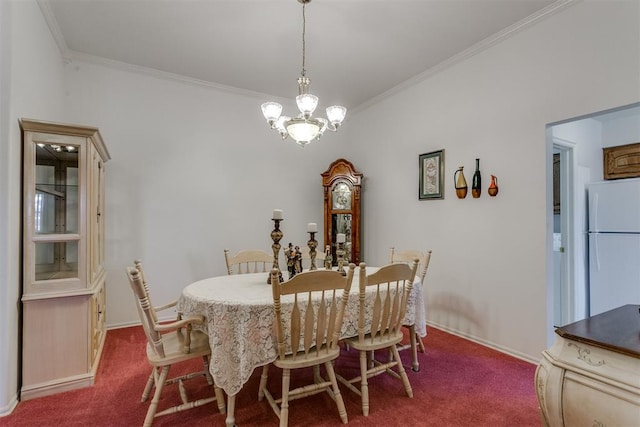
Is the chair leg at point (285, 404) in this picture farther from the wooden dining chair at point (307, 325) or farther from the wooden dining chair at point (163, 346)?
the wooden dining chair at point (163, 346)

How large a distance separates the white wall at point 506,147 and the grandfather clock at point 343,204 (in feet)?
2.23

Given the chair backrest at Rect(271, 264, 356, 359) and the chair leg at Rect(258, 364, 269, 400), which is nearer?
the chair backrest at Rect(271, 264, 356, 359)

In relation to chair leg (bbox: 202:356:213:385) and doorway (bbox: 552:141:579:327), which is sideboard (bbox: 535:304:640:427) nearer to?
chair leg (bbox: 202:356:213:385)

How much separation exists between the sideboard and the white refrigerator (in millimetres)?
2563

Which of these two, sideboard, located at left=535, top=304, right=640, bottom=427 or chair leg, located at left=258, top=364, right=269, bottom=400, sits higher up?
sideboard, located at left=535, top=304, right=640, bottom=427

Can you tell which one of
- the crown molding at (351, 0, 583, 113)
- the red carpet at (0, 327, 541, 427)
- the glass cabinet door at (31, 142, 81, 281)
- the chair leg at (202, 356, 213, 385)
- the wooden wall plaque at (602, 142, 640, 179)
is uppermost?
the crown molding at (351, 0, 583, 113)

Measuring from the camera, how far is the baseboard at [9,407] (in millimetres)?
1913

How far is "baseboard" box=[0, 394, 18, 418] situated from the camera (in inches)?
75.3

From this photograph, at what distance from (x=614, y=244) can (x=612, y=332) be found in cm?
285

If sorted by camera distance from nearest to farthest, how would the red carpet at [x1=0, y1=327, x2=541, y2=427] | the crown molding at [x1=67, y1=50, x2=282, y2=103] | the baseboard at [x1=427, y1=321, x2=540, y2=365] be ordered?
the red carpet at [x1=0, y1=327, x2=541, y2=427]
the baseboard at [x1=427, y1=321, x2=540, y2=365]
the crown molding at [x1=67, y1=50, x2=282, y2=103]

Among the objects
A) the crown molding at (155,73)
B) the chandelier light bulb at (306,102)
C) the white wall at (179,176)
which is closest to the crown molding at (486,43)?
the white wall at (179,176)

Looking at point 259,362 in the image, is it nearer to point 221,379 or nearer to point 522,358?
point 221,379

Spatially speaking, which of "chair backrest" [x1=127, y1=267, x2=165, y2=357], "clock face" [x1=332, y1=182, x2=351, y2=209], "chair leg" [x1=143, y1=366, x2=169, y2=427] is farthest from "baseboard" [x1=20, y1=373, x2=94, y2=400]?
"clock face" [x1=332, y1=182, x2=351, y2=209]

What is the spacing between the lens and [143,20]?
2709mm
